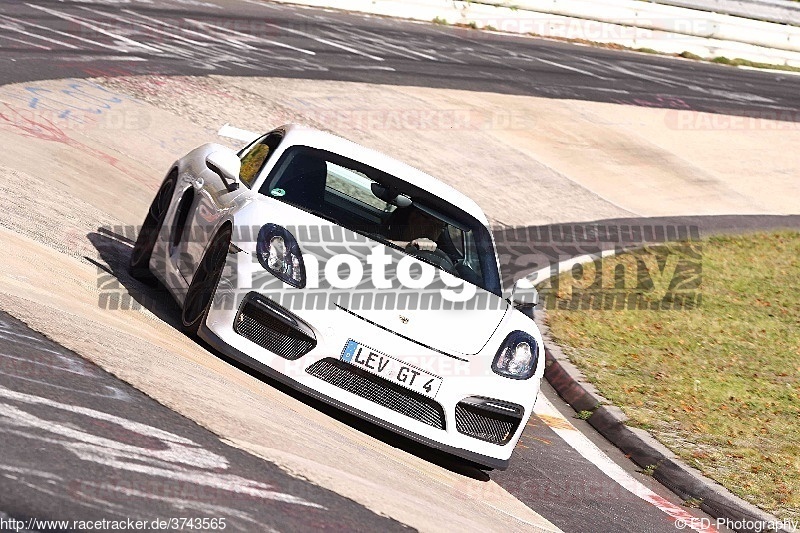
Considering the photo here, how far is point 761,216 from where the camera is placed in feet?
64.1

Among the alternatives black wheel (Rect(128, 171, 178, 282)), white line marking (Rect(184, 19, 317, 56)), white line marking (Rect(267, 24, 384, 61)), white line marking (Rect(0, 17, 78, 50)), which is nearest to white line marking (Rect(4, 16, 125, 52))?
white line marking (Rect(0, 17, 78, 50))

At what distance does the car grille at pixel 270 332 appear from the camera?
6617 mm

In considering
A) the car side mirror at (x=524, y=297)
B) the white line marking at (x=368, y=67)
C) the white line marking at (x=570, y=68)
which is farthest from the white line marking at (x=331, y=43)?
the car side mirror at (x=524, y=297)

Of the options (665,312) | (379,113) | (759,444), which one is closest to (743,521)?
(759,444)

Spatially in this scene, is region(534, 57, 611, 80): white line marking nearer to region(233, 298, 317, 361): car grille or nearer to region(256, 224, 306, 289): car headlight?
region(256, 224, 306, 289): car headlight

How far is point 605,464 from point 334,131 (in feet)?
32.9

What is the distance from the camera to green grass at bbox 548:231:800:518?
8750mm

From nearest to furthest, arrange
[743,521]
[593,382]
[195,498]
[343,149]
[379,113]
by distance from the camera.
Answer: [195,498] < [743,521] < [343,149] < [593,382] < [379,113]

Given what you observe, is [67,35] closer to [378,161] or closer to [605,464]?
[378,161]

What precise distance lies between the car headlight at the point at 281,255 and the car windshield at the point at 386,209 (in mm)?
544

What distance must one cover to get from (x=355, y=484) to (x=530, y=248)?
33.7 ft

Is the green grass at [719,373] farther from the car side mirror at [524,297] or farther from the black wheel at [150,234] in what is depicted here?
the black wheel at [150,234]

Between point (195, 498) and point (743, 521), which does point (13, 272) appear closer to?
point (195, 498)

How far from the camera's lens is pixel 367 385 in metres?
6.62
